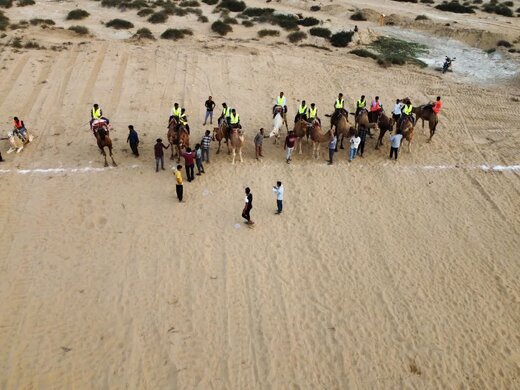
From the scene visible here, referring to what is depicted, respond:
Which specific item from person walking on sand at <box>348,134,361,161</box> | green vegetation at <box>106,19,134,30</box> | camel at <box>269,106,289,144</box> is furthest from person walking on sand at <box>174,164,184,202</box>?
green vegetation at <box>106,19,134,30</box>

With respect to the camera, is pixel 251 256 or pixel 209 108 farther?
pixel 209 108

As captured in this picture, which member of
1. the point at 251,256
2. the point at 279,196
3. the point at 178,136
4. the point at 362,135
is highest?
the point at 178,136

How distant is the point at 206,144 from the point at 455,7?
3228cm

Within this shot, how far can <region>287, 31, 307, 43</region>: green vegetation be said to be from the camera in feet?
94.8

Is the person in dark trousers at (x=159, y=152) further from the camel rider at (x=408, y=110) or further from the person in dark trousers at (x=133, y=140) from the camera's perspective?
the camel rider at (x=408, y=110)

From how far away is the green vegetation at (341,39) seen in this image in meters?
28.7

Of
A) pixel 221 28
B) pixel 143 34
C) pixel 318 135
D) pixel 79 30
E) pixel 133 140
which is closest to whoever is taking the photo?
pixel 133 140

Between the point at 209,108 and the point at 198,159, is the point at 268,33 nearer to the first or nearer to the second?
the point at 209,108

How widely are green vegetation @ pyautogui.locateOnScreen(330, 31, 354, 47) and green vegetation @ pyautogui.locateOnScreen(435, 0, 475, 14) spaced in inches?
556

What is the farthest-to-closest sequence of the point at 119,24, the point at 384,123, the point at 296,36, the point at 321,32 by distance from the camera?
1. the point at 321,32
2. the point at 296,36
3. the point at 119,24
4. the point at 384,123

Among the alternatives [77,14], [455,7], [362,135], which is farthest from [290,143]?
[455,7]

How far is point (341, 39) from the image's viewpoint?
2894 centimetres

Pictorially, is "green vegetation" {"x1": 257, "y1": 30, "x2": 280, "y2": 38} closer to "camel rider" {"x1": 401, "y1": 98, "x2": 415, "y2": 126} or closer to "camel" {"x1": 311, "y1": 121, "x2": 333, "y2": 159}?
"camel rider" {"x1": 401, "y1": 98, "x2": 415, "y2": 126}

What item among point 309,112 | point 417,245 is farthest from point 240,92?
point 417,245
